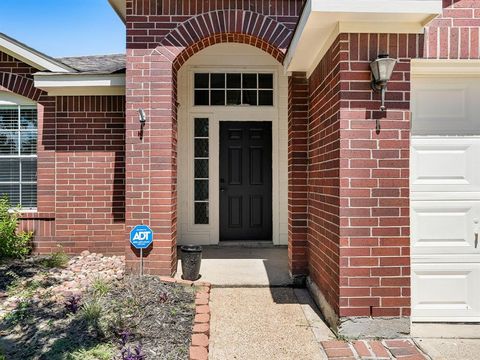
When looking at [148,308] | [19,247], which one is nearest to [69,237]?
[19,247]

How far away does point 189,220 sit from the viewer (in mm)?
6926

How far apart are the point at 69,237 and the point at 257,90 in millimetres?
4003

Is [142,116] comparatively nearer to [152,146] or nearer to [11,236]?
[152,146]

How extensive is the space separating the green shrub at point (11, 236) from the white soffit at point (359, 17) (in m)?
4.65

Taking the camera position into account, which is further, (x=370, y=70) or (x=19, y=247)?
(x=19, y=247)

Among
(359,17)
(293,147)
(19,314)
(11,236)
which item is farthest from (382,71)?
(11,236)

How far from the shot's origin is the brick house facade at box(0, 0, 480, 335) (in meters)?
3.26

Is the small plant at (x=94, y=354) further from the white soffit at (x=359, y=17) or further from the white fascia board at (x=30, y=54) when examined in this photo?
the white fascia board at (x=30, y=54)

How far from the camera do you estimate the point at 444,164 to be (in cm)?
351

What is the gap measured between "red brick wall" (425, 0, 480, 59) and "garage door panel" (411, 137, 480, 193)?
76 centimetres

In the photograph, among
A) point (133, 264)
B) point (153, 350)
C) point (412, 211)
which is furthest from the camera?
point (133, 264)

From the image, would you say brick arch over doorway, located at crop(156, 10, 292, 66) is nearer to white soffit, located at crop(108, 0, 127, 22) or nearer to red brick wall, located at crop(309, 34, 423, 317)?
Answer: white soffit, located at crop(108, 0, 127, 22)

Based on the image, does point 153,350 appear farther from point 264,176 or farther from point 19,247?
point 264,176

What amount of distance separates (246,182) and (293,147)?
2.37 m
